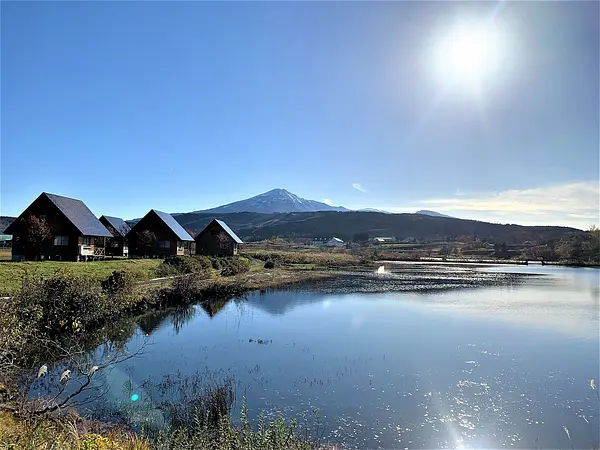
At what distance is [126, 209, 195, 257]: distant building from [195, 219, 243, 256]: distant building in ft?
28.0

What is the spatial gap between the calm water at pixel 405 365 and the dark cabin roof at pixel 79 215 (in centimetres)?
1579

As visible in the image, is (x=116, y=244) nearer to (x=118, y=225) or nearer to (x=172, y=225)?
(x=118, y=225)

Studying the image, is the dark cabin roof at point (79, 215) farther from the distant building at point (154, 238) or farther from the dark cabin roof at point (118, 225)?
the dark cabin roof at point (118, 225)

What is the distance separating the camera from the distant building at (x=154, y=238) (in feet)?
143

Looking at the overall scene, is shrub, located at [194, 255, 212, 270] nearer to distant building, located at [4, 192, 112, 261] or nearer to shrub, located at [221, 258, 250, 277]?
Result: shrub, located at [221, 258, 250, 277]

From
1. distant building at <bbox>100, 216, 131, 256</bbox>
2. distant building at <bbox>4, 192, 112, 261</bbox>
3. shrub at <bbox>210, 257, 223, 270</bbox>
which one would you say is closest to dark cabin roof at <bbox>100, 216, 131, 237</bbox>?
distant building at <bbox>100, 216, 131, 256</bbox>

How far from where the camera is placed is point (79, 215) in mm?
34812

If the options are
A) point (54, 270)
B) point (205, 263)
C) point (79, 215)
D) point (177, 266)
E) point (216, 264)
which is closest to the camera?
point (54, 270)

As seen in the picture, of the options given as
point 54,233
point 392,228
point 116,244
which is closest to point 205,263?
point 54,233

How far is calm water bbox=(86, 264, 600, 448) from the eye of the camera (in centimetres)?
920

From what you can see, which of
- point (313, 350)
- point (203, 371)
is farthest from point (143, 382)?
point (313, 350)

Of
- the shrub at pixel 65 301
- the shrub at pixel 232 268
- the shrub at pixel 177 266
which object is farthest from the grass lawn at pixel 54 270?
the shrub at pixel 232 268

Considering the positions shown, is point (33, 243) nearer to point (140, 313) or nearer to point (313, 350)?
point (140, 313)

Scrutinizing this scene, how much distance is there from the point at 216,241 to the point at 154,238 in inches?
439
